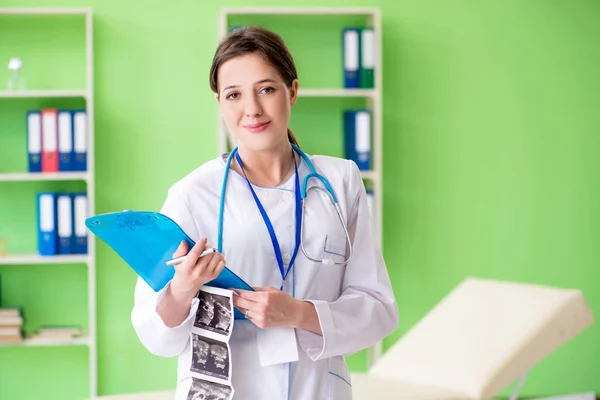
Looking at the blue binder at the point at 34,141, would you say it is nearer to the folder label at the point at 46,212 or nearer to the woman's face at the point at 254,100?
the folder label at the point at 46,212

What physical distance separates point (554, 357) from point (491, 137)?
3.91ft

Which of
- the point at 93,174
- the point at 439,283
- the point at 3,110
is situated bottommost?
the point at 439,283

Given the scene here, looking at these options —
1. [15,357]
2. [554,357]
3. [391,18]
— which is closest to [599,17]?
[391,18]

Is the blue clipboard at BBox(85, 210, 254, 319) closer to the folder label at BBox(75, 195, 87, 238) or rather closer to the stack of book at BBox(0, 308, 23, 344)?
the folder label at BBox(75, 195, 87, 238)

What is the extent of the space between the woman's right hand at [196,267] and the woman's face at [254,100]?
24 centimetres

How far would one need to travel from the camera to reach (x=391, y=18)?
3900 millimetres

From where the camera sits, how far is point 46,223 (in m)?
3.50

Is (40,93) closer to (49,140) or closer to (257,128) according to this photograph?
(49,140)


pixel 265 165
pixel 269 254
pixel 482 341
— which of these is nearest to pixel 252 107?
pixel 265 165

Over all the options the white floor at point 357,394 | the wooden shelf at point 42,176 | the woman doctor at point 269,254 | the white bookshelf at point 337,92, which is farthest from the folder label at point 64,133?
the woman doctor at point 269,254

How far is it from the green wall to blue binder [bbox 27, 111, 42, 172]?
26 centimetres

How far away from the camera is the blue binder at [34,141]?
11.4 ft

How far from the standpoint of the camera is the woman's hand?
1.23 meters

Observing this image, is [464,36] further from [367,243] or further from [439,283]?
[367,243]
